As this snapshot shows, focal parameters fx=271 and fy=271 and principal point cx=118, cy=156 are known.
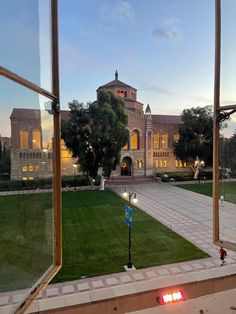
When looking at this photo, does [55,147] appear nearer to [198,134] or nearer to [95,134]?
[95,134]

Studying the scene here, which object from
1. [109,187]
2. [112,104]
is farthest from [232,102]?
[109,187]

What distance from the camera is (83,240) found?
40.7 feet

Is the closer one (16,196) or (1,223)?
(1,223)

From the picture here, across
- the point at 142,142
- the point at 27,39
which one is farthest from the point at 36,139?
the point at 142,142

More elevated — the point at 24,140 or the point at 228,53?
the point at 228,53

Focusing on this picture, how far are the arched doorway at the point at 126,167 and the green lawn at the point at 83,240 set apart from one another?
34.2ft

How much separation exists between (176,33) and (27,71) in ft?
54.7

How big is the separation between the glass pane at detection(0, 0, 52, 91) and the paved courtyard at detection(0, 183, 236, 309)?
153cm

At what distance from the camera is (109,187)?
2727cm

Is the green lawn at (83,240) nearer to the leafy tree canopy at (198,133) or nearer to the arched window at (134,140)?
the arched window at (134,140)

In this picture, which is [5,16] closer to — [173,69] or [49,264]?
[49,264]

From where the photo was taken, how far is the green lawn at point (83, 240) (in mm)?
1854

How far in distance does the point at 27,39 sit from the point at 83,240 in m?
11.5

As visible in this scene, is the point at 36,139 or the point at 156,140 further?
the point at 156,140
